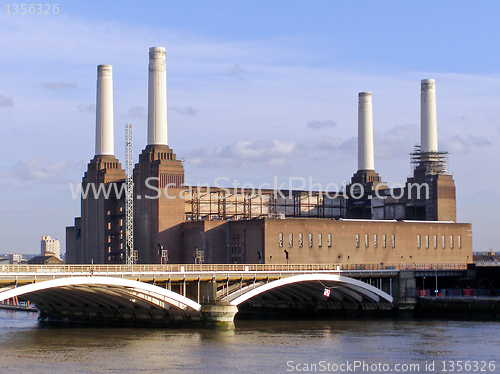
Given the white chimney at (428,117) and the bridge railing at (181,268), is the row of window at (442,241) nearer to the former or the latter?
the bridge railing at (181,268)

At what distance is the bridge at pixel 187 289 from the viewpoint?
6969 centimetres

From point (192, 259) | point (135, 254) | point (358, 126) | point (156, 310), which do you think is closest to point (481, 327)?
point (156, 310)

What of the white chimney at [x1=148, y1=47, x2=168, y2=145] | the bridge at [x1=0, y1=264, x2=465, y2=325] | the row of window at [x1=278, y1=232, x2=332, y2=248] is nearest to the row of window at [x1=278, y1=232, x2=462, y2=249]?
the row of window at [x1=278, y1=232, x2=332, y2=248]

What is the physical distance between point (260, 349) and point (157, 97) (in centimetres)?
5225

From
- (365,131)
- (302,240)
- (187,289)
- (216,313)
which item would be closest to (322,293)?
(302,240)

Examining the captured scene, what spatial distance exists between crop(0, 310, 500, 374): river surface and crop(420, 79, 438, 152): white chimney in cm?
4673

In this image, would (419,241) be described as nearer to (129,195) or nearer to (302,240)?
(302,240)

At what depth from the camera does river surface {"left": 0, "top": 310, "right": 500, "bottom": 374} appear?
56250 mm

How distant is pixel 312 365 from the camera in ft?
188

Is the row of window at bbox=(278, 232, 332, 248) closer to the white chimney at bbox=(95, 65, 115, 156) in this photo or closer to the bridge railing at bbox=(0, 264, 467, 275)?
the bridge railing at bbox=(0, 264, 467, 275)

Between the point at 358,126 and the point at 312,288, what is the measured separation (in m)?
49.4

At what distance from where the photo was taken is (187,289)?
270ft

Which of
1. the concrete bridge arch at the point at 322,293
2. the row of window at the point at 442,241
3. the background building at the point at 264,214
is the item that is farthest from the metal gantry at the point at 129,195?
the row of window at the point at 442,241

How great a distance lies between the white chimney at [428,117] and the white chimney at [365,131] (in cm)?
1071
